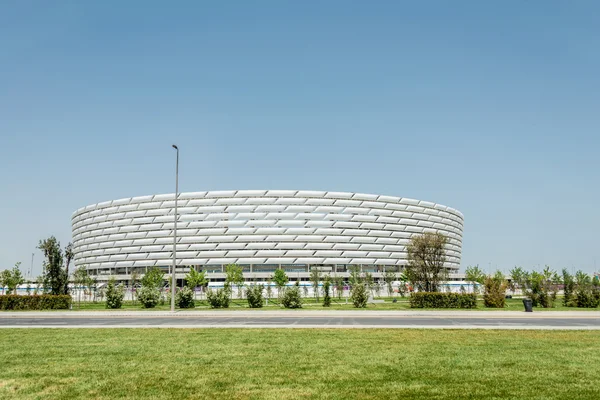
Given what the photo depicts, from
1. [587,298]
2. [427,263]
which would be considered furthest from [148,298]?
[587,298]

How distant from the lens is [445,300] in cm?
3212

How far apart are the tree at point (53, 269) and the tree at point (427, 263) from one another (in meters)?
27.9

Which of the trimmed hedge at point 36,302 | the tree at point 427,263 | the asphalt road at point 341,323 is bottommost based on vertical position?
the trimmed hedge at point 36,302

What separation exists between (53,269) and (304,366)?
35978 millimetres

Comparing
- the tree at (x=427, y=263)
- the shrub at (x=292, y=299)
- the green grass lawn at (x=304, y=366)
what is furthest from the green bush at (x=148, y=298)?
the green grass lawn at (x=304, y=366)

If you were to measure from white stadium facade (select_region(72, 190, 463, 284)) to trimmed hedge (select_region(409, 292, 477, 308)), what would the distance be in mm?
69245

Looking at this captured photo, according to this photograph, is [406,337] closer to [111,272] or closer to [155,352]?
[155,352]

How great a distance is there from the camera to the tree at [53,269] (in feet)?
129

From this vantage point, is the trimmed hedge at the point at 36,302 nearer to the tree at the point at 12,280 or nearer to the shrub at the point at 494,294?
the tree at the point at 12,280

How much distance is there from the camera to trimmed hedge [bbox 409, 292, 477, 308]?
32.0 metres

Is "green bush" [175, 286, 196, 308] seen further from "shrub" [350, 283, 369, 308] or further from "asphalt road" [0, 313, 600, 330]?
"shrub" [350, 283, 369, 308]

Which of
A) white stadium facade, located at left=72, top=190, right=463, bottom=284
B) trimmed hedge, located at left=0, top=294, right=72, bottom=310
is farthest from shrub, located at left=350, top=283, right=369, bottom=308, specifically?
white stadium facade, located at left=72, top=190, right=463, bottom=284

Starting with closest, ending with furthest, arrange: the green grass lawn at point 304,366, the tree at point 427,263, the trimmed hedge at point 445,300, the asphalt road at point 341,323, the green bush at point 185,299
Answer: the green grass lawn at point 304,366 → the asphalt road at point 341,323 → the trimmed hedge at point 445,300 → the green bush at point 185,299 → the tree at point 427,263

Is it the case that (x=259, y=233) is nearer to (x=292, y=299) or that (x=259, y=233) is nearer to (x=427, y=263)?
(x=427, y=263)
